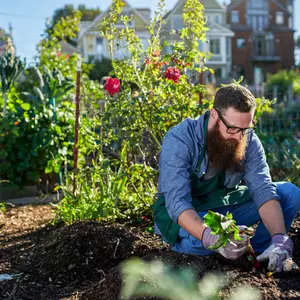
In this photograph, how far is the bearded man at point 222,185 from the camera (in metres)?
2.76

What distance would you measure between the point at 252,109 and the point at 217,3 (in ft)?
131

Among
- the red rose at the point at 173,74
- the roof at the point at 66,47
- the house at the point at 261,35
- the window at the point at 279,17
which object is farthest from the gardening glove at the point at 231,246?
the window at the point at 279,17

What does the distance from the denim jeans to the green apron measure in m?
0.05

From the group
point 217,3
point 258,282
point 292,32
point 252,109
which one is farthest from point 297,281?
point 292,32

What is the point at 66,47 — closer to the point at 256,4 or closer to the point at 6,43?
the point at 6,43

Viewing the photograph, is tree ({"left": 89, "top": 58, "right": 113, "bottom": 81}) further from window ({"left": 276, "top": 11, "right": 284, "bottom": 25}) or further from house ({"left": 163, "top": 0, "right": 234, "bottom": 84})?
window ({"left": 276, "top": 11, "right": 284, "bottom": 25})

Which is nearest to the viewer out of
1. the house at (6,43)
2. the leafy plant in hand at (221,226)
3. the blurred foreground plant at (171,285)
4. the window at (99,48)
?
the blurred foreground plant at (171,285)

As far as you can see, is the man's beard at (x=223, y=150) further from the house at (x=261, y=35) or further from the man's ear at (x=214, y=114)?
the house at (x=261, y=35)

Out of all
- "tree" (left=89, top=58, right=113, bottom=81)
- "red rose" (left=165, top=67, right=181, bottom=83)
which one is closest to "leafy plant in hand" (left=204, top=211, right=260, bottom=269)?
"red rose" (left=165, top=67, right=181, bottom=83)

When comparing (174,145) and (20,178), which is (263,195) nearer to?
(174,145)

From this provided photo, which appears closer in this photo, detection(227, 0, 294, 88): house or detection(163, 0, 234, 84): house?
detection(163, 0, 234, 84): house

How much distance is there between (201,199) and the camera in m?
3.19

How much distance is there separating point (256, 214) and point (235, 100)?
0.84 meters

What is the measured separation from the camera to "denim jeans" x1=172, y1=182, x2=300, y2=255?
3.08 meters
